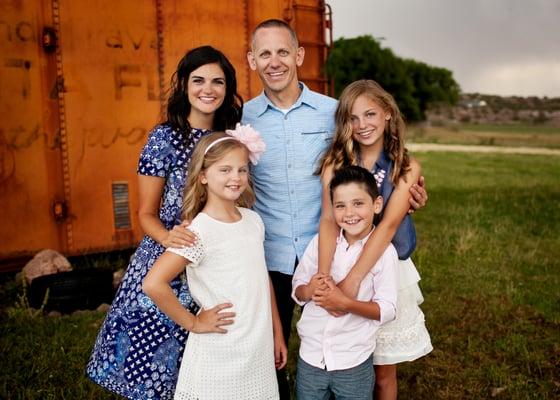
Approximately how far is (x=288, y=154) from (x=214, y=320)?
1.07 metres

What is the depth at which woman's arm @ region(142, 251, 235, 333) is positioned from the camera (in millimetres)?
2330

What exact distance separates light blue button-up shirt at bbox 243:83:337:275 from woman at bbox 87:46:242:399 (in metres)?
0.35

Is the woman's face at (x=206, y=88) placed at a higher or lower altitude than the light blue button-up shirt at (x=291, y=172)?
higher

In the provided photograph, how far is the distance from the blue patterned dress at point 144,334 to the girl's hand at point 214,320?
27 centimetres

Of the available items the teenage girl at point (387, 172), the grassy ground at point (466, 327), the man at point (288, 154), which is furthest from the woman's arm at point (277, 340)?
the grassy ground at point (466, 327)

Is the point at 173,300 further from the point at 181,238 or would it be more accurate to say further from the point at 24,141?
the point at 24,141

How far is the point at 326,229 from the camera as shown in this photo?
2.78 meters

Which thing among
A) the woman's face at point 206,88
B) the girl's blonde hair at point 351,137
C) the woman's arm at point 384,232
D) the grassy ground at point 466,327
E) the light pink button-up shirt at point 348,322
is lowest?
the grassy ground at point 466,327

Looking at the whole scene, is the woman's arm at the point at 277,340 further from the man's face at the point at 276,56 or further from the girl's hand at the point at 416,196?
the man's face at the point at 276,56

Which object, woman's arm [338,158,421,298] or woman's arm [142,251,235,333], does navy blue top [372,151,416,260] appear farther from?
woman's arm [142,251,235,333]

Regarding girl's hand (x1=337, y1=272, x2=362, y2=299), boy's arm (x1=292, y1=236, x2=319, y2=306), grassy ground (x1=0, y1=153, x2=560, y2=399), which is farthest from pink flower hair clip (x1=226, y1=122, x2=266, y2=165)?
grassy ground (x1=0, y1=153, x2=560, y2=399)

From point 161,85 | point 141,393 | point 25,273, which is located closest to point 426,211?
point 161,85

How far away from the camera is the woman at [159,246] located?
8.63 ft

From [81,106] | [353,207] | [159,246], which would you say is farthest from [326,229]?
[81,106]
